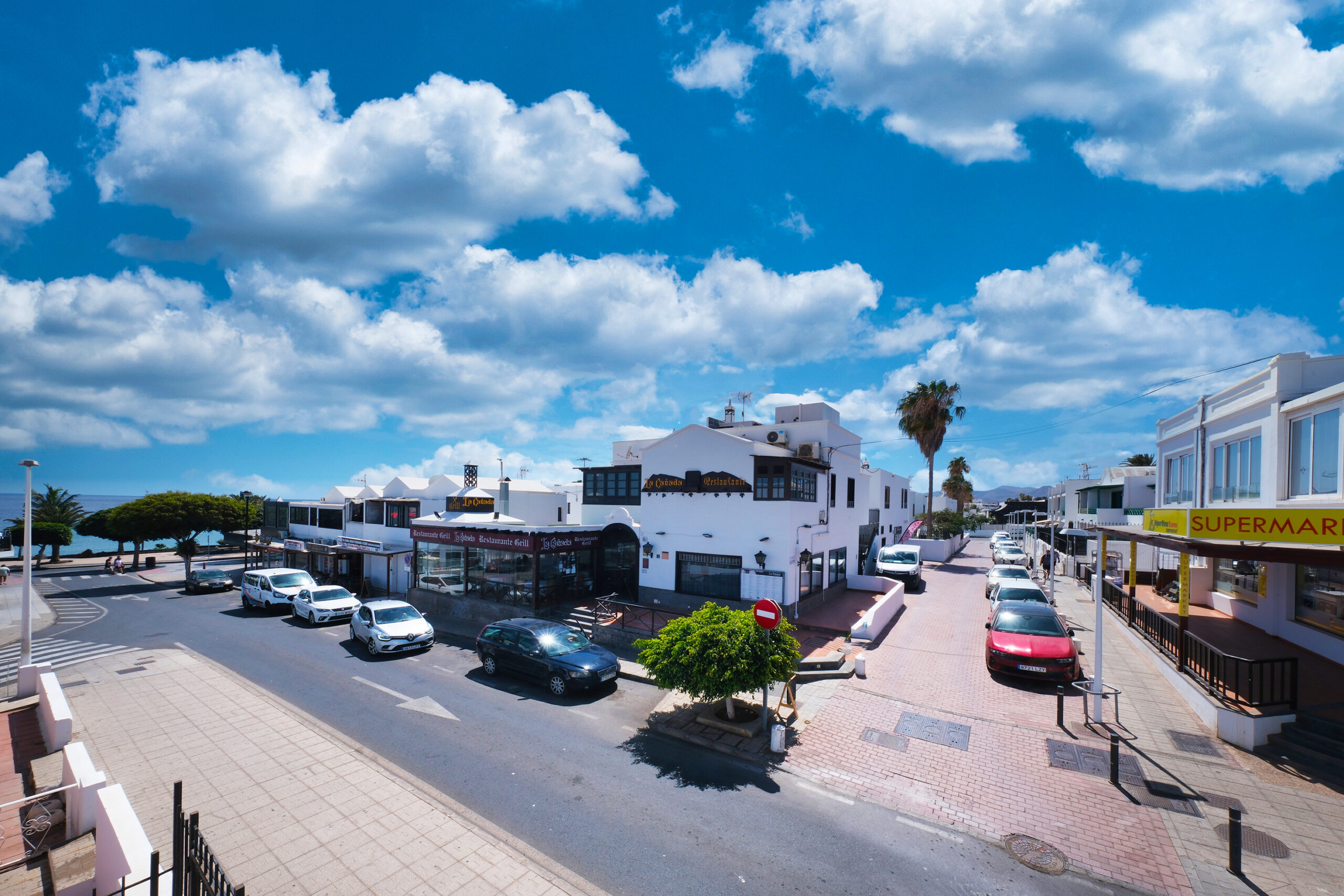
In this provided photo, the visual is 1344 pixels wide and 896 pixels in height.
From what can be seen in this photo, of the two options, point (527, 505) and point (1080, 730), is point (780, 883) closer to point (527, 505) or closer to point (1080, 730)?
point (1080, 730)

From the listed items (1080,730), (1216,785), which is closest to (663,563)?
(1080,730)

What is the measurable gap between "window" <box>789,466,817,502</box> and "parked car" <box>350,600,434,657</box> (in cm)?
1281

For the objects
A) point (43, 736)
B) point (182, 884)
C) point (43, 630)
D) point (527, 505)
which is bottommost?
point (43, 630)

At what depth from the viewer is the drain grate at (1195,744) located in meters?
9.88

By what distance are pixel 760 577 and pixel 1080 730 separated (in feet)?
30.9

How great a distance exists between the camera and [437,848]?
7.38 m

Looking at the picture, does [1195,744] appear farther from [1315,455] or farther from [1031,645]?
[1315,455]

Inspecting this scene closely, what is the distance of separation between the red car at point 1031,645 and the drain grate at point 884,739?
15.6 feet

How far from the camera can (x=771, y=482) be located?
61.7 ft

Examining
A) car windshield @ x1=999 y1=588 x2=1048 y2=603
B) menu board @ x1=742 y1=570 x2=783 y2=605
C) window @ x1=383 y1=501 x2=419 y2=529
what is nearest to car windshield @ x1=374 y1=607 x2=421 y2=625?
menu board @ x1=742 y1=570 x2=783 y2=605

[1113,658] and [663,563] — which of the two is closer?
[1113,658]

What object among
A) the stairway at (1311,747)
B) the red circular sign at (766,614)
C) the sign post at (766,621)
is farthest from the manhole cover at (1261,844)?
the red circular sign at (766,614)

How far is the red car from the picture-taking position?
13.1 metres

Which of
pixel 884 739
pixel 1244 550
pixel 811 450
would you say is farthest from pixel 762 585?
pixel 1244 550
